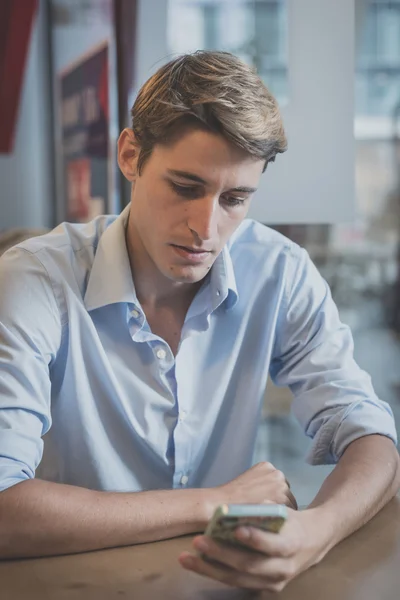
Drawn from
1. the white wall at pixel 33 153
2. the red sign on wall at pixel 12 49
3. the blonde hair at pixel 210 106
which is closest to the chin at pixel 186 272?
the blonde hair at pixel 210 106

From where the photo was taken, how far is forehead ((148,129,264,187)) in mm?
1370

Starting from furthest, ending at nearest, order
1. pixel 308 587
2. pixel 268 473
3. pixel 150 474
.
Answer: pixel 150 474 → pixel 268 473 → pixel 308 587

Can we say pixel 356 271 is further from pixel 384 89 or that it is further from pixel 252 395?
pixel 252 395

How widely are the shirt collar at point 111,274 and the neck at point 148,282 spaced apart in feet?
0.11

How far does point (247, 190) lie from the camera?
1425 mm

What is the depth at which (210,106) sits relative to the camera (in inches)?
54.3

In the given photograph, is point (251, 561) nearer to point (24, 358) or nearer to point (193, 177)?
point (24, 358)

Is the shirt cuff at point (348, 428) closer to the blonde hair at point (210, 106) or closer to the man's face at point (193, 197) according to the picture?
the man's face at point (193, 197)

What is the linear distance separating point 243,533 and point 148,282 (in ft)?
2.29

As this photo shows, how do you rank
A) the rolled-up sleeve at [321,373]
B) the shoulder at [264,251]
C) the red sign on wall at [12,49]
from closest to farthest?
the rolled-up sleeve at [321,373] → the shoulder at [264,251] → the red sign on wall at [12,49]

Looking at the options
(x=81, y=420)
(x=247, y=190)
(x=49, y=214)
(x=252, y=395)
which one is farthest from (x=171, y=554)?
(x=49, y=214)

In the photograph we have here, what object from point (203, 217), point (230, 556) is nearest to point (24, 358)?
point (203, 217)

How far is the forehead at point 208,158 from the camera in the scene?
4.50 feet

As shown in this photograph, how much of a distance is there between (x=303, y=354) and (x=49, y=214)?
3035 mm
